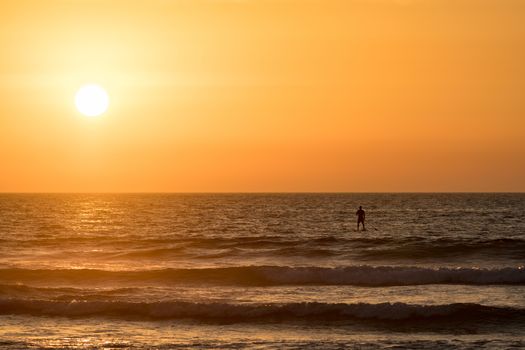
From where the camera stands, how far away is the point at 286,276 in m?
34.3

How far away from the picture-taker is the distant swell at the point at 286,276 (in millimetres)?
33094

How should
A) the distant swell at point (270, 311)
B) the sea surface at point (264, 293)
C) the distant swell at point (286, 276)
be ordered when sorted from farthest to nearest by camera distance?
the distant swell at point (286, 276)
the distant swell at point (270, 311)
the sea surface at point (264, 293)

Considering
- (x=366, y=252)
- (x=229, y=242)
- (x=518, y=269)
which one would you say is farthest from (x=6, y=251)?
(x=518, y=269)

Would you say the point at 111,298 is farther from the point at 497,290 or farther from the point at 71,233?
the point at 71,233

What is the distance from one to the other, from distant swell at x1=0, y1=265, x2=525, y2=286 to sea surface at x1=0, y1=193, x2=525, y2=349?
80 millimetres

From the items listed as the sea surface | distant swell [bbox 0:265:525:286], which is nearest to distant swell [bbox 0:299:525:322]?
the sea surface

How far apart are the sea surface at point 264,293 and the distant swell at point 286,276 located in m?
0.08

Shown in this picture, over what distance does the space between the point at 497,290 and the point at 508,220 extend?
1840 inches

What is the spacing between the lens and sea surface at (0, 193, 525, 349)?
22953 millimetres

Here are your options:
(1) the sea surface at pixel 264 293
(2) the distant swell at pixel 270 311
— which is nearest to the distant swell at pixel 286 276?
(1) the sea surface at pixel 264 293

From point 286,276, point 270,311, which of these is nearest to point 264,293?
point 286,276

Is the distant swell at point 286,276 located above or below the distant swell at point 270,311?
above

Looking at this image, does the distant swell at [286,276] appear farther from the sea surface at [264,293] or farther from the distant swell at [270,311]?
the distant swell at [270,311]

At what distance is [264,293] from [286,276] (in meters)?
3.91
